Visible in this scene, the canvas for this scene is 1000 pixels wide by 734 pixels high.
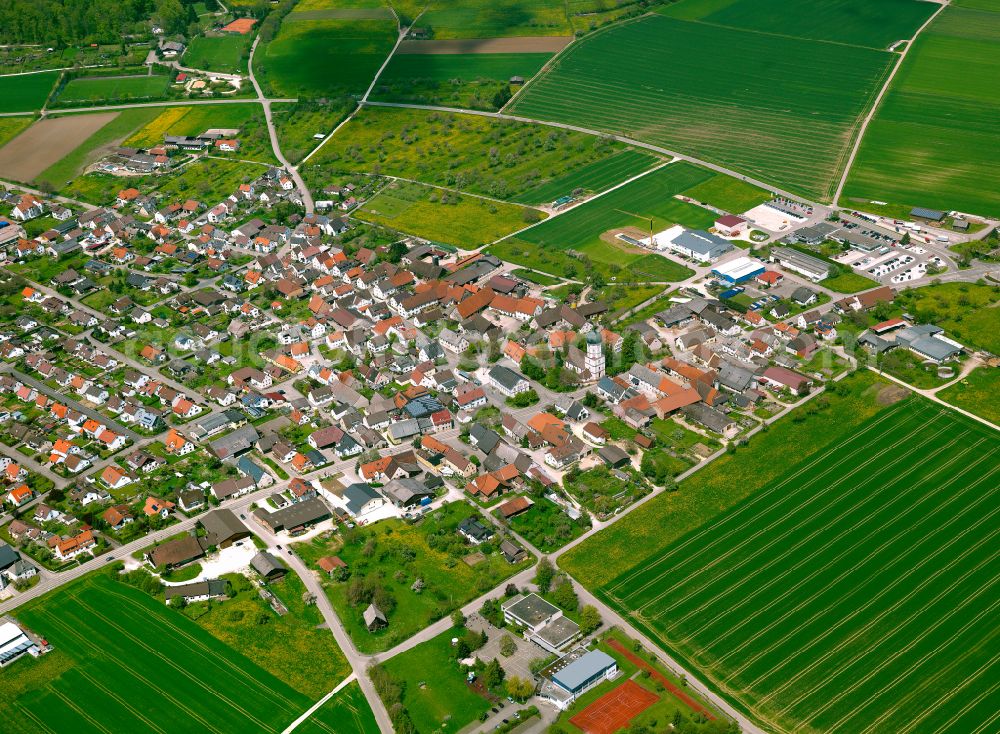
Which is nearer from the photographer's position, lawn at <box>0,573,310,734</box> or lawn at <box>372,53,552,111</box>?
lawn at <box>0,573,310,734</box>

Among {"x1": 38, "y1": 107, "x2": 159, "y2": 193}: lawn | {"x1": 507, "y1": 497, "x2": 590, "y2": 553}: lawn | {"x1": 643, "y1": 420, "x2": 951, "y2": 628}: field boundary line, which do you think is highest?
{"x1": 38, "y1": 107, "x2": 159, "y2": 193}: lawn

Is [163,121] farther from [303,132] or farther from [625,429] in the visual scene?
[625,429]

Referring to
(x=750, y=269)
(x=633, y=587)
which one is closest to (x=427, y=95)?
(x=750, y=269)

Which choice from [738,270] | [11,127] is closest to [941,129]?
[738,270]

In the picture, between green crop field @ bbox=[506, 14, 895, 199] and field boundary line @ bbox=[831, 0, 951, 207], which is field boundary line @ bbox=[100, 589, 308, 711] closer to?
field boundary line @ bbox=[831, 0, 951, 207]

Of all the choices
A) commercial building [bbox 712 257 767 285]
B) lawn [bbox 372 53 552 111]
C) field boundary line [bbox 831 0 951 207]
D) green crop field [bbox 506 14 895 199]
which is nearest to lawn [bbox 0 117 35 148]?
lawn [bbox 372 53 552 111]

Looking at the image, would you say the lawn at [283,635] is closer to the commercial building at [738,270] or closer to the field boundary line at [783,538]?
the field boundary line at [783,538]

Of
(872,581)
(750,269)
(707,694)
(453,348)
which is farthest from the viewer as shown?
(750,269)
